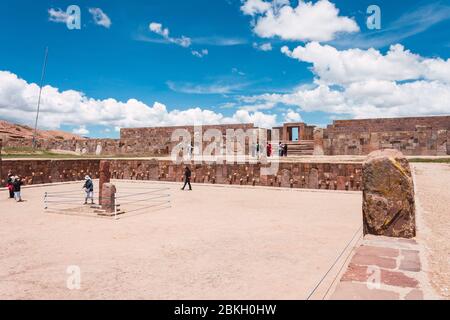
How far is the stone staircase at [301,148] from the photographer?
79.7 ft

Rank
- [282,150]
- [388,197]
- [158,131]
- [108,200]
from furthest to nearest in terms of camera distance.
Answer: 1. [158,131]
2. [282,150]
3. [108,200]
4. [388,197]

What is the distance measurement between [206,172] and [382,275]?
1534cm

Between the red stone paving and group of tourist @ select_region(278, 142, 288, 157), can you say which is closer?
the red stone paving

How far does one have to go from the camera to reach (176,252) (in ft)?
18.1

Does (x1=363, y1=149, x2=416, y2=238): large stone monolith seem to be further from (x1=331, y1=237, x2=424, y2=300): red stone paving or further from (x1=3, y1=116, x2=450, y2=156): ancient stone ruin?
(x1=3, y1=116, x2=450, y2=156): ancient stone ruin

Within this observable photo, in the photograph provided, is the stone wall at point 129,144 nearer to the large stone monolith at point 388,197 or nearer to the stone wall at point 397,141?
the stone wall at point 397,141

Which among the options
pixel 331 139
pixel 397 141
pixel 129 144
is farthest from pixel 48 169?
pixel 397 141

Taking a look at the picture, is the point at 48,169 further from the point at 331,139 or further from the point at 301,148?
the point at 331,139

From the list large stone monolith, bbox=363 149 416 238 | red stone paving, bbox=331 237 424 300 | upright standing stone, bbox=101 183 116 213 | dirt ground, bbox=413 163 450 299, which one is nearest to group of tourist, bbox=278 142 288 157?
dirt ground, bbox=413 163 450 299

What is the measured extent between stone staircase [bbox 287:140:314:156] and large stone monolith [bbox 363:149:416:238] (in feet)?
59.6

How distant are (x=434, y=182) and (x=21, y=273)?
524 inches

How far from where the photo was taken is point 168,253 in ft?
18.0

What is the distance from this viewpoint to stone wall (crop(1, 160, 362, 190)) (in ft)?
50.5

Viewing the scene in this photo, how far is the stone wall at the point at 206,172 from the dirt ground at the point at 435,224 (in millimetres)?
3221
